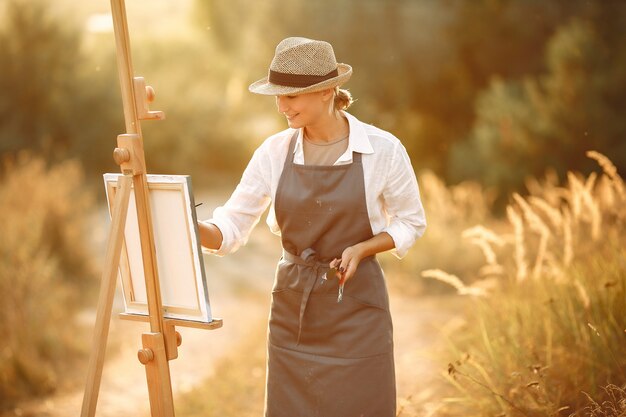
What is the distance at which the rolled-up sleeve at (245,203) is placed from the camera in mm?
2641

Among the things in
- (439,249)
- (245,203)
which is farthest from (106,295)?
(439,249)

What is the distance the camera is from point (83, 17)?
8.68m

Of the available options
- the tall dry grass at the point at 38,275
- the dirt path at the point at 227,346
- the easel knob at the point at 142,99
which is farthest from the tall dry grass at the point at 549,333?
the tall dry grass at the point at 38,275

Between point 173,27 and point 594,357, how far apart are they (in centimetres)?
911

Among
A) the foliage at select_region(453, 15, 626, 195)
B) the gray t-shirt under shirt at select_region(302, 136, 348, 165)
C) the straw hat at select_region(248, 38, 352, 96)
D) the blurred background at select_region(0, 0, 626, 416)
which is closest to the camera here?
the straw hat at select_region(248, 38, 352, 96)

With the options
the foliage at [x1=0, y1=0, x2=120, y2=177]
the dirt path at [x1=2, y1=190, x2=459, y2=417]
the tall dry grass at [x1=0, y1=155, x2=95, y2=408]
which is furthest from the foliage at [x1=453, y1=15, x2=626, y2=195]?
the tall dry grass at [x1=0, y1=155, x2=95, y2=408]

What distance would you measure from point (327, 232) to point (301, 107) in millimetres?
392

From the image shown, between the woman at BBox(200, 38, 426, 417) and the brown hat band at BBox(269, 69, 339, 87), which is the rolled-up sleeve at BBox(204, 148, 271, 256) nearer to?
the woman at BBox(200, 38, 426, 417)

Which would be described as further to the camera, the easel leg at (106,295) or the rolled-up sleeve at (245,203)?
the rolled-up sleeve at (245,203)

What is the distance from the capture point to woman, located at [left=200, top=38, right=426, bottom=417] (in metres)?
2.53

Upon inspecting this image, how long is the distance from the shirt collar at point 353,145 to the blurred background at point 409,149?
96 centimetres

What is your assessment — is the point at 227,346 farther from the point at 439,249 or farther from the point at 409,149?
the point at 409,149

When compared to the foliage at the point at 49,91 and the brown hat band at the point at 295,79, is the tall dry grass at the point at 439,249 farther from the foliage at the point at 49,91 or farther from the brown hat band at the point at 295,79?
the brown hat band at the point at 295,79

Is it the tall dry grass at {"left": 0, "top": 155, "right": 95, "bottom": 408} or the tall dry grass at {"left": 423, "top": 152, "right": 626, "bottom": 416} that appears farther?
the tall dry grass at {"left": 0, "top": 155, "right": 95, "bottom": 408}
